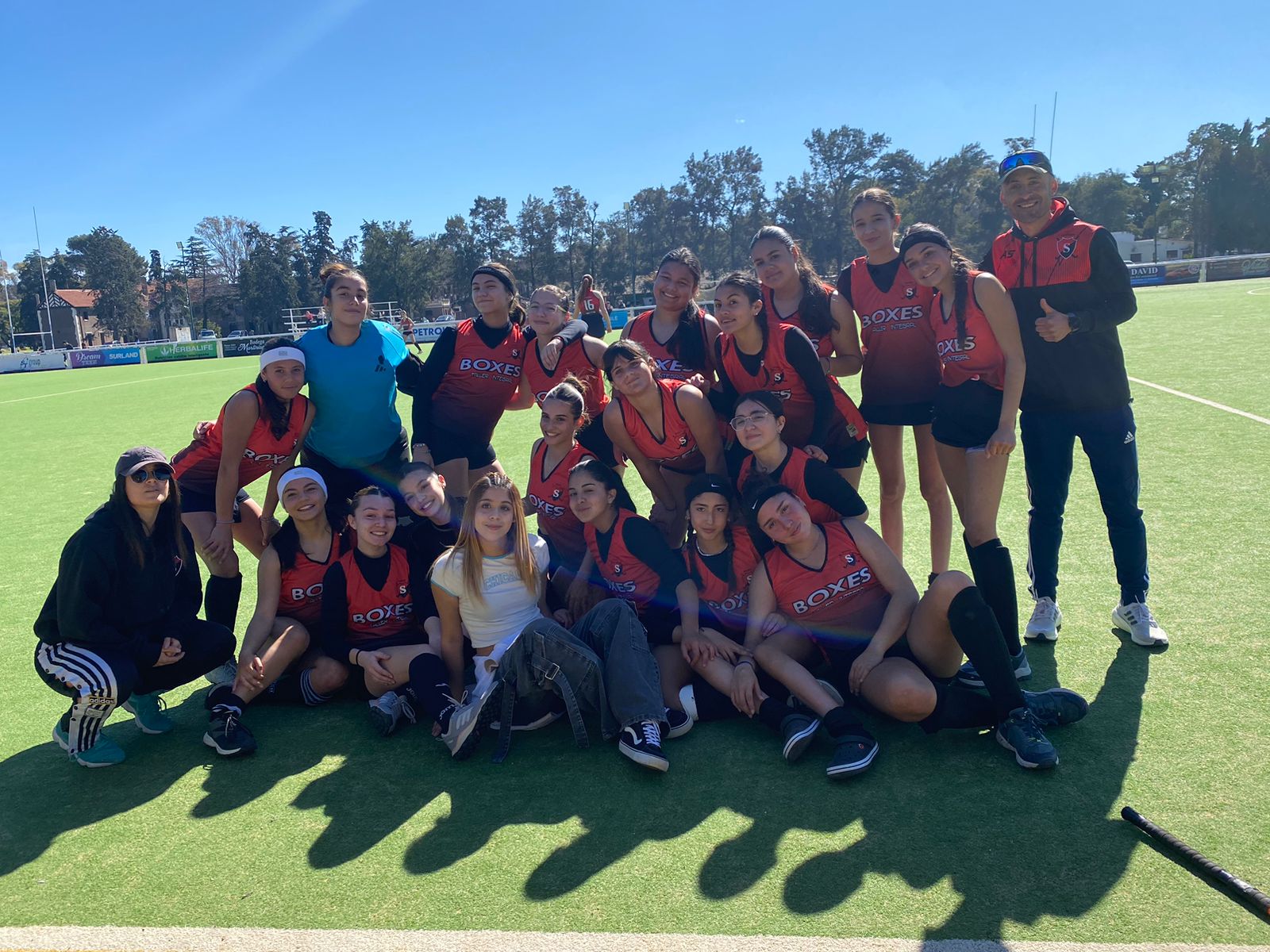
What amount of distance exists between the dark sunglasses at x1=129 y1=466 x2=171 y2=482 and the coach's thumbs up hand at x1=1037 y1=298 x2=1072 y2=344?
400 centimetres

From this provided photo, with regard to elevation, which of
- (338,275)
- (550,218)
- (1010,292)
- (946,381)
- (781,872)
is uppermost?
(550,218)

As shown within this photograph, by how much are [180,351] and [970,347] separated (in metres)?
40.1

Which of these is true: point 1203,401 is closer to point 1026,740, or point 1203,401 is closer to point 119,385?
point 1026,740

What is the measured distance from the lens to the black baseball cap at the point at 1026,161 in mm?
4094

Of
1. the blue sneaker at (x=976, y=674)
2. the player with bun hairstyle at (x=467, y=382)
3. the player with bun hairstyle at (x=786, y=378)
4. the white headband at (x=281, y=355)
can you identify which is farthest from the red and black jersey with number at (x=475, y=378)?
the blue sneaker at (x=976, y=674)

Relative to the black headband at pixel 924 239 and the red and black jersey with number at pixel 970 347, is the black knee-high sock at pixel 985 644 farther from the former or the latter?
the black headband at pixel 924 239

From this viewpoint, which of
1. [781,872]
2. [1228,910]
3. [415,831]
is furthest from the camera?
[415,831]

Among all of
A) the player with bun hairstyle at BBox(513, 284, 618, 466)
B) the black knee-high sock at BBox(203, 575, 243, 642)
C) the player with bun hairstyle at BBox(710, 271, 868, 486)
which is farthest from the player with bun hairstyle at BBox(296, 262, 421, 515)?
the player with bun hairstyle at BBox(710, 271, 868, 486)

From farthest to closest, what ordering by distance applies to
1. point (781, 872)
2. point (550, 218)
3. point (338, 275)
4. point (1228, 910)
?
point (550, 218) < point (338, 275) < point (781, 872) < point (1228, 910)

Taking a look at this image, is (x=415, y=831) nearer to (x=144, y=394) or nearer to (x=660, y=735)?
(x=660, y=735)

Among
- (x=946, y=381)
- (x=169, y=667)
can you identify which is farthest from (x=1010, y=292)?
(x=169, y=667)

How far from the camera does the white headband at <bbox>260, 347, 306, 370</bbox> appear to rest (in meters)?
4.52

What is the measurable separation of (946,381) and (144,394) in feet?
69.2

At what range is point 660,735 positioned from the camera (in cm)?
347
